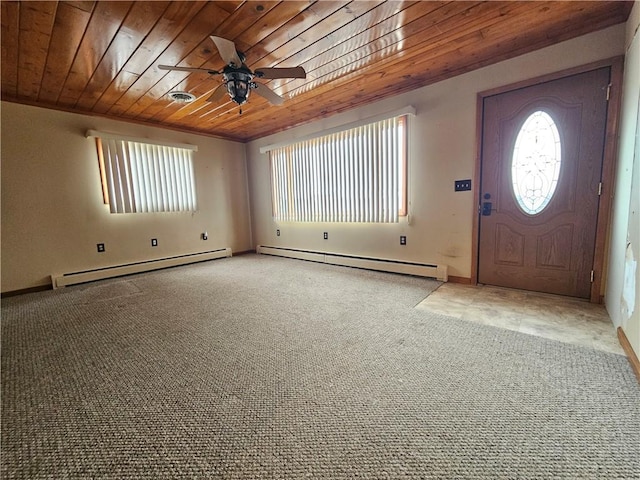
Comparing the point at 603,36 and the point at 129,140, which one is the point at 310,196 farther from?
the point at 603,36

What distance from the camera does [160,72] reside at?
270cm

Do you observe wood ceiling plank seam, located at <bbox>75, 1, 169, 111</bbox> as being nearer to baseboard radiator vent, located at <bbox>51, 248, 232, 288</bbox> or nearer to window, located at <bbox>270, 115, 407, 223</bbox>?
baseboard radiator vent, located at <bbox>51, 248, 232, 288</bbox>

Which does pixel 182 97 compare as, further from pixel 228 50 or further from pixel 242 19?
pixel 242 19

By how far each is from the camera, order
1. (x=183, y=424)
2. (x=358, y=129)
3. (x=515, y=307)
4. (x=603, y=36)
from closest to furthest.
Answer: (x=183, y=424), (x=603, y=36), (x=515, y=307), (x=358, y=129)

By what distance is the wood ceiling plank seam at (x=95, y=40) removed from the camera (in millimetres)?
1863

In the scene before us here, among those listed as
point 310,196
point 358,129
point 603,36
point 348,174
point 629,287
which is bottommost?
point 629,287

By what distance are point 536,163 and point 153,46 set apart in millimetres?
3602

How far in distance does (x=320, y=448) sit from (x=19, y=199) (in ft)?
14.5

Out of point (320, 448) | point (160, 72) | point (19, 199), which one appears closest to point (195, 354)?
point (320, 448)

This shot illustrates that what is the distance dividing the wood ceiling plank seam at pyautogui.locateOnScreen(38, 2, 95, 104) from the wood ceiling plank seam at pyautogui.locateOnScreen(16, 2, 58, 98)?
1.3 inches

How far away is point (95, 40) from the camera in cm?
218

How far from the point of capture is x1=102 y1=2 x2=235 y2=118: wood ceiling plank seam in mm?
1952

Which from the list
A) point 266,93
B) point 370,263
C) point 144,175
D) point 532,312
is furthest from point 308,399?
point 144,175

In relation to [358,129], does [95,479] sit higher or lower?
lower
